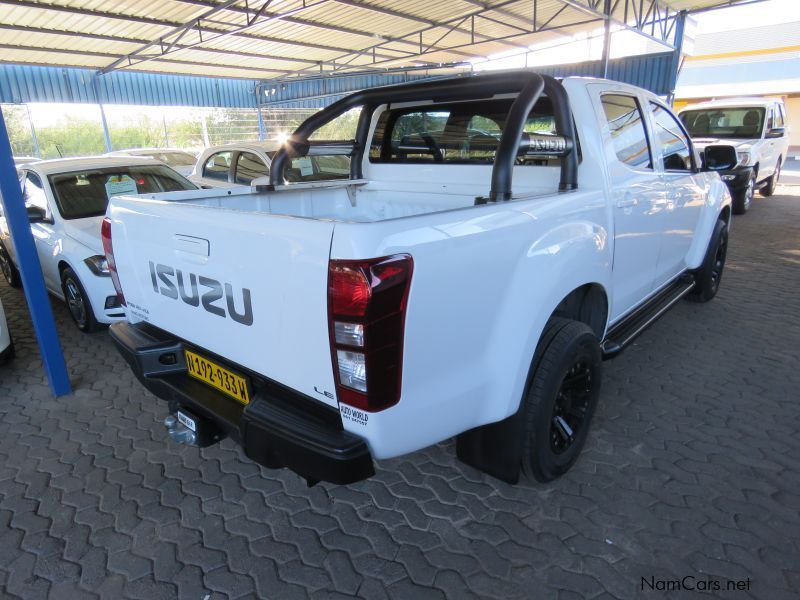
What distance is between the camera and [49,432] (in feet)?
10.5

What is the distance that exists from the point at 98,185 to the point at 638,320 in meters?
5.01

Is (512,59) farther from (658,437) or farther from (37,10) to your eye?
(658,437)

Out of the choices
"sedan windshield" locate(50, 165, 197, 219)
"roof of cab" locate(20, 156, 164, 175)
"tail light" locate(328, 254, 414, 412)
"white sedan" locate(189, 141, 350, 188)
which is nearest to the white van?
"white sedan" locate(189, 141, 350, 188)

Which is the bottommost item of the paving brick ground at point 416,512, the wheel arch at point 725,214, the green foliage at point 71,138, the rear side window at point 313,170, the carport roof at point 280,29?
the paving brick ground at point 416,512

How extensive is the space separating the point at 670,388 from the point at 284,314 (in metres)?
2.89

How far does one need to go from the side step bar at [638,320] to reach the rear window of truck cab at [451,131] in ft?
3.53

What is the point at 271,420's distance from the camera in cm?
176

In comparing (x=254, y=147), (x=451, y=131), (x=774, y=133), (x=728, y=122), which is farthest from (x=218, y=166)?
(x=774, y=133)

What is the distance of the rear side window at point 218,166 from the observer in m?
7.77

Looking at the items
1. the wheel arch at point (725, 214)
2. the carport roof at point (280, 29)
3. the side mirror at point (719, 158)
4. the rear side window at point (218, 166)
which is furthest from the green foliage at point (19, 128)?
the wheel arch at point (725, 214)

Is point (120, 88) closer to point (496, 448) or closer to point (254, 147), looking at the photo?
point (254, 147)

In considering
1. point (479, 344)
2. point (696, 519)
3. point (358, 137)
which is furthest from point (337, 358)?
point (358, 137)

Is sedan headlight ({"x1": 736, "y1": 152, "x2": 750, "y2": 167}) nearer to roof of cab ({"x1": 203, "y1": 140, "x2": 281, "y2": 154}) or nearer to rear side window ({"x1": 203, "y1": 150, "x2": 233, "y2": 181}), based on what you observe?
roof of cab ({"x1": 203, "y1": 140, "x2": 281, "y2": 154})

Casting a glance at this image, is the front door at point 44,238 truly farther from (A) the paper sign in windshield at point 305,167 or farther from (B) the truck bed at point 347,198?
(A) the paper sign in windshield at point 305,167
